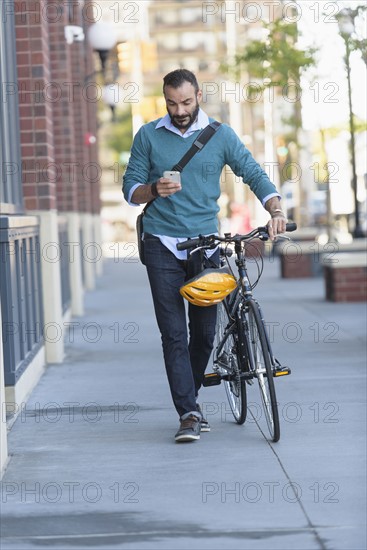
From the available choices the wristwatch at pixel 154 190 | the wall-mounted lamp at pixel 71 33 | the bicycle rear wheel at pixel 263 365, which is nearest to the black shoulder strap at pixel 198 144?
the wristwatch at pixel 154 190


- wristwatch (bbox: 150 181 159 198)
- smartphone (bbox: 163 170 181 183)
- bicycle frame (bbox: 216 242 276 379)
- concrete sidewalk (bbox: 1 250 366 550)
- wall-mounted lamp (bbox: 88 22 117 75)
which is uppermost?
wall-mounted lamp (bbox: 88 22 117 75)

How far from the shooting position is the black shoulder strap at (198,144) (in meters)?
7.74

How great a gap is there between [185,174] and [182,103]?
396 millimetres

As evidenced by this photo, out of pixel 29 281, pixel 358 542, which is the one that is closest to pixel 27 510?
pixel 358 542

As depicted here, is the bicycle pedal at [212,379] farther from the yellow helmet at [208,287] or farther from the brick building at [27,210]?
the brick building at [27,210]


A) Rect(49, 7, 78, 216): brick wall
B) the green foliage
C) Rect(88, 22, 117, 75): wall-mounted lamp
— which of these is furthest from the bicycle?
the green foliage

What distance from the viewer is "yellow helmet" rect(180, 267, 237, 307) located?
7653mm

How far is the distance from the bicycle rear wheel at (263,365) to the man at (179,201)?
40 centimetres

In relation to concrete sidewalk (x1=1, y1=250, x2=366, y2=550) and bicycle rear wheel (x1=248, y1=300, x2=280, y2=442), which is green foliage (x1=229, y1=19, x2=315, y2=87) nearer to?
concrete sidewalk (x1=1, y1=250, x2=366, y2=550)

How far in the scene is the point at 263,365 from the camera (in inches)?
305

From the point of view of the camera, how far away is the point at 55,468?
723 centimetres

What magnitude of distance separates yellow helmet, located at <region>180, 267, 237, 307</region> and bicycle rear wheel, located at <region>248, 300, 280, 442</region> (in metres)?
0.17

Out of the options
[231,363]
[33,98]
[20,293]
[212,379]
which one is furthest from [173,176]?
[33,98]

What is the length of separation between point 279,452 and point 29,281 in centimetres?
377
